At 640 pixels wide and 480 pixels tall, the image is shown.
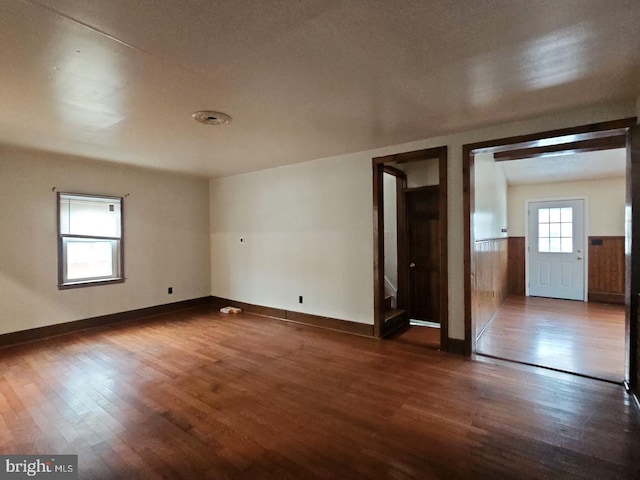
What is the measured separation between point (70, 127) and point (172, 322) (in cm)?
301

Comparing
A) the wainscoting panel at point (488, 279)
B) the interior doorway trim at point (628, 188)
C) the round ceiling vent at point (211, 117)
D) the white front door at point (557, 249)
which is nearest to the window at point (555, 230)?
the white front door at point (557, 249)

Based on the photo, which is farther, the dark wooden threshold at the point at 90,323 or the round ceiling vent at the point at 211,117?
the dark wooden threshold at the point at 90,323

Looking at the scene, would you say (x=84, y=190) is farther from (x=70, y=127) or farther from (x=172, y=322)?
(x=172, y=322)

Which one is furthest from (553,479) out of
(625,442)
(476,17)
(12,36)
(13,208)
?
(13,208)

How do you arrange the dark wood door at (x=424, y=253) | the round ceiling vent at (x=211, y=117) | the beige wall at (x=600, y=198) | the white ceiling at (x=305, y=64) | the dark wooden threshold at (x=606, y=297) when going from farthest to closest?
the beige wall at (x=600, y=198)
the dark wooden threshold at (x=606, y=297)
the dark wood door at (x=424, y=253)
the round ceiling vent at (x=211, y=117)
the white ceiling at (x=305, y=64)

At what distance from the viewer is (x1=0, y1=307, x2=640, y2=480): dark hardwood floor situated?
184 cm

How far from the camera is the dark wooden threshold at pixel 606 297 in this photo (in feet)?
19.7

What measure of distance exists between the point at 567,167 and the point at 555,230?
5.27ft

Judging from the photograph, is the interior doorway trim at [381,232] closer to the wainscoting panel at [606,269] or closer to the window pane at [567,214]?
the window pane at [567,214]

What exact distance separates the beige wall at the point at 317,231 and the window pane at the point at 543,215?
4692mm

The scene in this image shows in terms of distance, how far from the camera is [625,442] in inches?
78.7

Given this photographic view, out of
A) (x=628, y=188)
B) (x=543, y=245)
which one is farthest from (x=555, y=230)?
(x=628, y=188)

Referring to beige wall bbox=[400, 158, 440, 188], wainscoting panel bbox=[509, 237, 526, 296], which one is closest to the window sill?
beige wall bbox=[400, 158, 440, 188]

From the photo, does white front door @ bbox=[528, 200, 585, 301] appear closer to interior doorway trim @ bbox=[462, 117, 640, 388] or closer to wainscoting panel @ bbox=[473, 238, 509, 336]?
wainscoting panel @ bbox=[473, 238, 509, 336]
